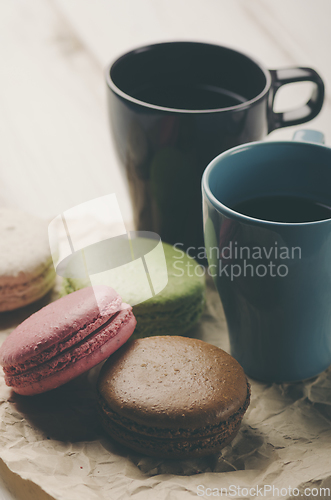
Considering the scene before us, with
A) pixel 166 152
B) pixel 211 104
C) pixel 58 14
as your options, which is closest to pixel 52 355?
pixel 166 152

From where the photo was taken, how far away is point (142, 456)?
57 cm

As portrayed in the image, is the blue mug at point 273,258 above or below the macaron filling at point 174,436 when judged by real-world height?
above

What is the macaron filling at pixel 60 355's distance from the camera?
0.59 meters

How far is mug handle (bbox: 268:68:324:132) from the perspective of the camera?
2.53ft

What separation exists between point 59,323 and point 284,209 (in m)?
0.32

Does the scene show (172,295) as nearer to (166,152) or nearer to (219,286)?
(219,286)

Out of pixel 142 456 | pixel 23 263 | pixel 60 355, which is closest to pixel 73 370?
pixel 60 355

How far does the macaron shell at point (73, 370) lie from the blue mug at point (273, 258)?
0.16 m

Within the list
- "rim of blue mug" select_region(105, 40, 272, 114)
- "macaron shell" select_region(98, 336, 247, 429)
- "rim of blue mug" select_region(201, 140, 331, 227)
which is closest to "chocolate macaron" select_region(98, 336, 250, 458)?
"macaron shell" select_region(98, 336, 247, 429)

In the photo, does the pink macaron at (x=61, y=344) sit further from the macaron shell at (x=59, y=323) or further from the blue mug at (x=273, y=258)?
the blue mug at (x=273, y=258)

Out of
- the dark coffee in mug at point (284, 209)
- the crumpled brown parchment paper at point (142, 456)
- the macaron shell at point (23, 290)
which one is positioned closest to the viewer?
the crumpled brown parchment paper at point (142, 456)

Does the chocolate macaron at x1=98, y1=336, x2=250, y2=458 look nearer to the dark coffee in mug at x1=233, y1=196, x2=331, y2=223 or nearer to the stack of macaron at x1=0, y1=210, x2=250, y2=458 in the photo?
the stack of macaron at x1=0, y1=210, x2=250, y2=458

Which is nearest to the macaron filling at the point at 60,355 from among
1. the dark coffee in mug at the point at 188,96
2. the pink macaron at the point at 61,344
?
the pink macaron at the point at 61,344

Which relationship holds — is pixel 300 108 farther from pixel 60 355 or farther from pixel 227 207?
pixel 60 355
